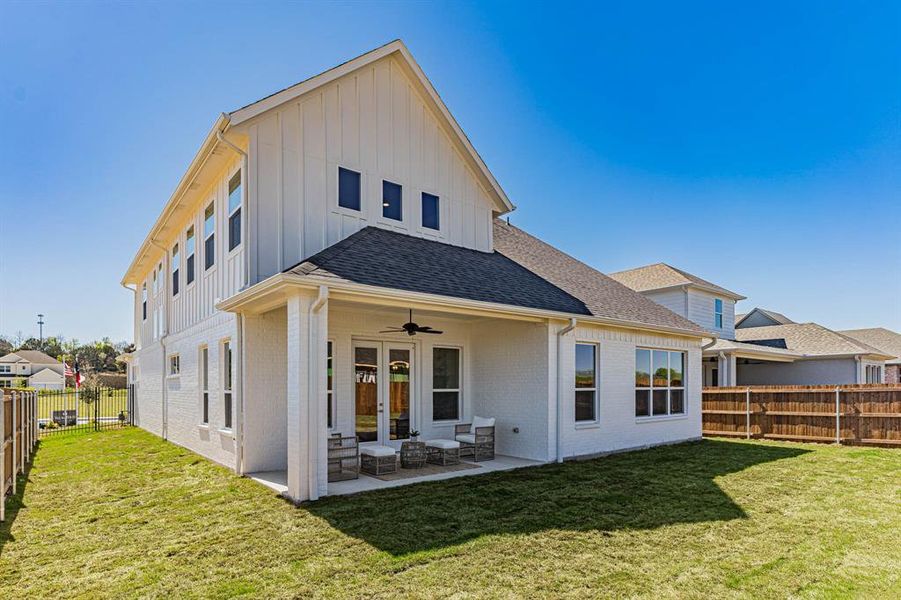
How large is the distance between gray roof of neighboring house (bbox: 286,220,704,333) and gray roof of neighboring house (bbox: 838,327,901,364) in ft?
85.7

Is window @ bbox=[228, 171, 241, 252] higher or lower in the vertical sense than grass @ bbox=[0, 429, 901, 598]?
higher

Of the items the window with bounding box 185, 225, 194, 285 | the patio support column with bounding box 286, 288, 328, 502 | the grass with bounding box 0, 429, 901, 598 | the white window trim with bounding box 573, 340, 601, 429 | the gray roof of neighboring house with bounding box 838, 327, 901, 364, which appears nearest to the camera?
the grass with bounding box 0, 429, 901, 598

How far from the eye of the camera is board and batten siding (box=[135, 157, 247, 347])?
963 cm

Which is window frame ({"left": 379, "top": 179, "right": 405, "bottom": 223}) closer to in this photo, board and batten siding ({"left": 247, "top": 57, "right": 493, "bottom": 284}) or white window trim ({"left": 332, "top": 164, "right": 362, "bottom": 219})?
board and batten siding ({"left": 247, "top": 57, "right": 493, "bottom": 284})

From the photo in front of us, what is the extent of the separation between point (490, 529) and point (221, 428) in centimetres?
641

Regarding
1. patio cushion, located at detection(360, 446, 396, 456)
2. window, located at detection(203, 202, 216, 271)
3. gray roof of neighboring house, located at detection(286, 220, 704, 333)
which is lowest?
patio cushion, located at detection(360, 446, 396, 456)

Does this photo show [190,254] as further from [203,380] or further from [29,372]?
[29,372]

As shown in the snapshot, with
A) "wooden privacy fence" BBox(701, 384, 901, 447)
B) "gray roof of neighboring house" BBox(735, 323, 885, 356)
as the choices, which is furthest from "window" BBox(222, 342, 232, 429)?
"gray roof of neighboring house" BBox(735, 323, 885, 356)

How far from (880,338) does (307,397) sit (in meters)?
38.9

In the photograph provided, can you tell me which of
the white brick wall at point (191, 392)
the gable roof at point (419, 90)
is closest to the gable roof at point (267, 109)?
the gable roof at point (419, 90)

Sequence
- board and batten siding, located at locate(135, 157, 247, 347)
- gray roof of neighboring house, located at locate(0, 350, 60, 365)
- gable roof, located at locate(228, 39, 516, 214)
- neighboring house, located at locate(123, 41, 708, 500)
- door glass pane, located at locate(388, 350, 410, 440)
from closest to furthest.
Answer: neighboring house, located at locate(123, 41, 708, 500) < gable roof, located at locate(228, 39, 516, 214) < board and batten siding, located at locate(135, 157, 247, 347) < door glass pane, located at locate(388, 350, 410, 440) < gray roof of neighboring house, located at locate(0, 350, 60, 365)

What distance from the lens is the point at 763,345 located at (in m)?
23.4

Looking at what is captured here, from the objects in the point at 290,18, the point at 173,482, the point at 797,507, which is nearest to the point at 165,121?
the point at 290,18

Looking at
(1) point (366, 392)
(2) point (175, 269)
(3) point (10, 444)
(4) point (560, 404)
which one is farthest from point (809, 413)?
(3) point (10, 444)
